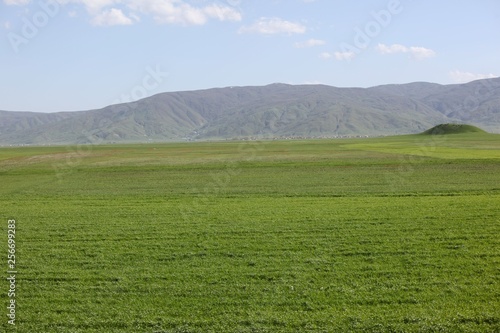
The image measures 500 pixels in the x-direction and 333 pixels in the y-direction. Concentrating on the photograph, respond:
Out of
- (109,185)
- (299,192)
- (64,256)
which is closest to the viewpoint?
(64,256)

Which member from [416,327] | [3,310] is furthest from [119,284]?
[416,327]

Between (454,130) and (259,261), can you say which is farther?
(454,130)

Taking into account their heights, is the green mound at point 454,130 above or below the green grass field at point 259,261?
above

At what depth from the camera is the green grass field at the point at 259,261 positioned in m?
12.2

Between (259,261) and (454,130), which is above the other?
(454,130)

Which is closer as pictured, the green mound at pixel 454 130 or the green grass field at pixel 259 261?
the green grass field at pixel 259 261

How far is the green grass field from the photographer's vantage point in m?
12.2

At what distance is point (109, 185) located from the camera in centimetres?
3897

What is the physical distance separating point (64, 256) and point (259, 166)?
3579cm

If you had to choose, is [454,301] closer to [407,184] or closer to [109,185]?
[407,184]

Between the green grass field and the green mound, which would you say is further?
the green mound

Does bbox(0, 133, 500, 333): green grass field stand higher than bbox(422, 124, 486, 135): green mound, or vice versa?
bbox(422, 124, 486, 135): green mound

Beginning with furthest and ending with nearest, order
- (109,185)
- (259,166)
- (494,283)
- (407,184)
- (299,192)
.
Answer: (259,166)
(109,185)
(407,184)
(299,192)
(494,283)

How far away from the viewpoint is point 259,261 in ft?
53.9
